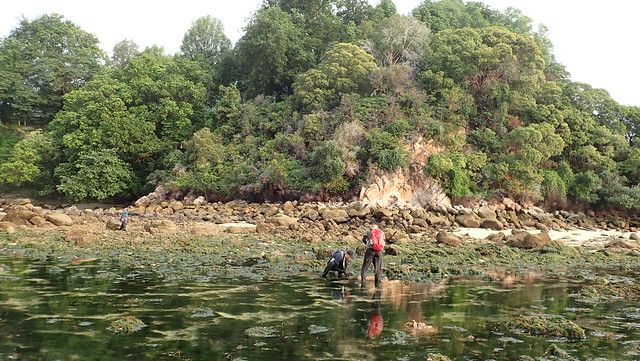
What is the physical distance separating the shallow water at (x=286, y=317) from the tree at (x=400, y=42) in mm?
36425

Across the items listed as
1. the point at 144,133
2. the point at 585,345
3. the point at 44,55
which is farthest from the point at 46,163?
the point at 585,345

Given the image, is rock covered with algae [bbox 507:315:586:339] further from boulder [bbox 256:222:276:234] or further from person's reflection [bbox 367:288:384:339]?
boulder [bbox 256:222:276:234]

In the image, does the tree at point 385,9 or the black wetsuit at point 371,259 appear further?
the tree at point 385,9

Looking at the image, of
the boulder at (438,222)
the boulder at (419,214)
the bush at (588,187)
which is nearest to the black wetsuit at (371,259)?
the boulder at (438,222)

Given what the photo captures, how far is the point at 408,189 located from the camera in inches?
1507

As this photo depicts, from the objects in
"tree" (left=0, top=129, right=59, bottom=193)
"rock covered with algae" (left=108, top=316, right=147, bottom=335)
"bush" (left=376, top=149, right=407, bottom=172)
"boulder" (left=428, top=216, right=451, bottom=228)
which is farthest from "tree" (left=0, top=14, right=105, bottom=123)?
"rock covered with algae" (left=108, top=316, right=147, bottom=335)

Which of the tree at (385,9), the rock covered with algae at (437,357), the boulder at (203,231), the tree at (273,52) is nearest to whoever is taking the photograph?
the rock covered with algae at (437,357)

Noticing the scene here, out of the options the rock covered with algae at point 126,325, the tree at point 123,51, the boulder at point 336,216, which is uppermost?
the tree at point 123,51

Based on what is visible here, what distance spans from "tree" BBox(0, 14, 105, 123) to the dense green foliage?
189 mm

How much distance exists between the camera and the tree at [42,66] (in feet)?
175

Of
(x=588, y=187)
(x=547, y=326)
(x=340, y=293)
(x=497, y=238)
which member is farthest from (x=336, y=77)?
(x=547, y=326)

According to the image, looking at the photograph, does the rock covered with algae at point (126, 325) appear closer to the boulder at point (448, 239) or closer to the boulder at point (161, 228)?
the boulder at point (161, 228)

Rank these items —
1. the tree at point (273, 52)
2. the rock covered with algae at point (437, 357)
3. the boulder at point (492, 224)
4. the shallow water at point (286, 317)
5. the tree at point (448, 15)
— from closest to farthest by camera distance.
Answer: the rock covered with algae at point (437, 357)
the shallow water at point (286, 317)
the boulder at point (492, 224)
the tree at point (273, 52)
the tree at point (448, 15)

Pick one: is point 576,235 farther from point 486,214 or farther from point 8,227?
point 8,227
